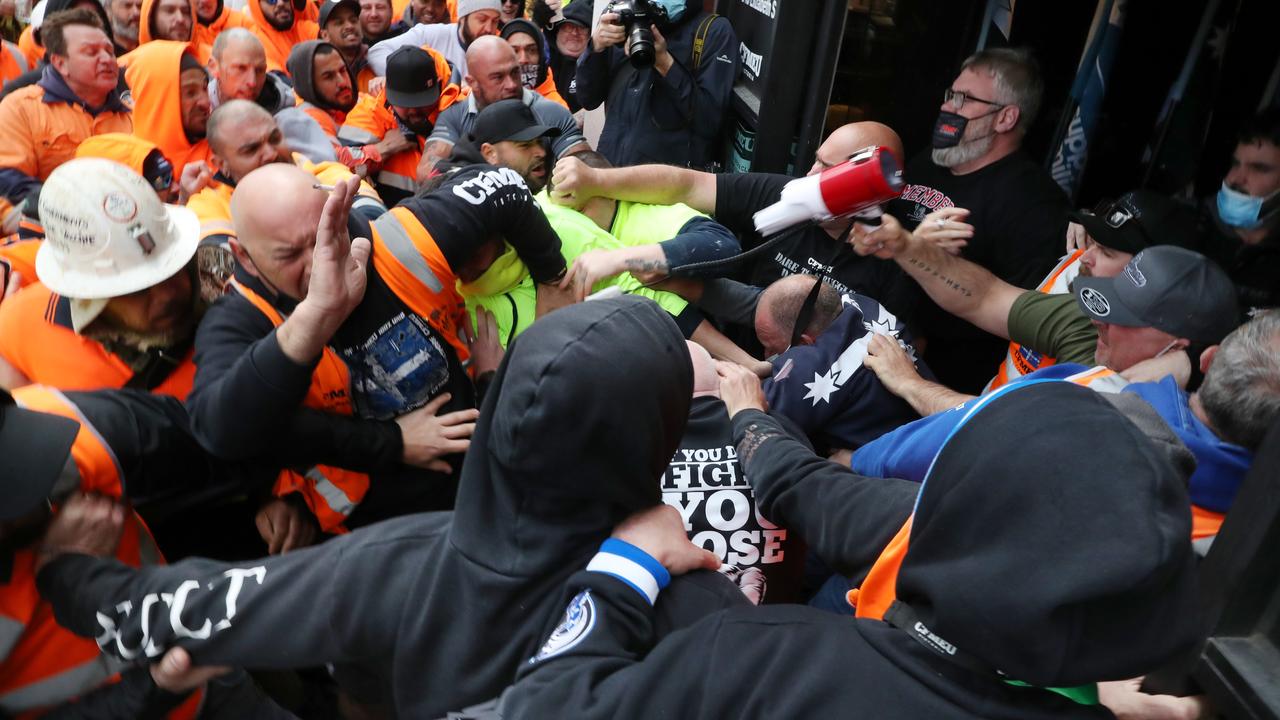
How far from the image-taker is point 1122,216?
2.63 m

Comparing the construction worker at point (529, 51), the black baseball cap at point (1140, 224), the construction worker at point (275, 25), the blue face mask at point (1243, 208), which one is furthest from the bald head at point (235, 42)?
the blue face mask at point (1243, 208)

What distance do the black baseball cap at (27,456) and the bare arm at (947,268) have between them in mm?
2184

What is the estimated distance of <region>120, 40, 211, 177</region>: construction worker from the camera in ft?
13.0

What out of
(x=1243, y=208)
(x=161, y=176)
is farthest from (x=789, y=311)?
(x=161, y=176)

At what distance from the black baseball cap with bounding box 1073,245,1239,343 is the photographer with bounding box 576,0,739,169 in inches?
104

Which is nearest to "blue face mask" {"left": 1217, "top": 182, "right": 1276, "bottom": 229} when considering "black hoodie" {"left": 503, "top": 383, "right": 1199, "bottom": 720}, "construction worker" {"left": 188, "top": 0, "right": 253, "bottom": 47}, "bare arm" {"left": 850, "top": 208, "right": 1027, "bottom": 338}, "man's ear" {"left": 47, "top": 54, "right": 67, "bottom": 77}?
"bare arm" {"left": 850, "top": 208, "right": 1027, "bottom": 338}

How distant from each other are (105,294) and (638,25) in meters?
2.97

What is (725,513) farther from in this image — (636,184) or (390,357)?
(636,184)

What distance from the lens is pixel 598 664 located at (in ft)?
3.61

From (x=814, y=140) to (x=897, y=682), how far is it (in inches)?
113

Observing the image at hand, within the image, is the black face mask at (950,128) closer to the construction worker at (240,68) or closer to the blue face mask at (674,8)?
the blue face mask at (674,8)

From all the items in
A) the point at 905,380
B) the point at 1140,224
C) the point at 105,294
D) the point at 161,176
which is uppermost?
the point at 1140,224

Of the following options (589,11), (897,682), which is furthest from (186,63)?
(897,682)

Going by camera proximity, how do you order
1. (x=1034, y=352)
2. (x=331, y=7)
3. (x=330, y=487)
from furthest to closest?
(x=331, y=7) < (x=1034, y=352) < (x=330, y=487)
